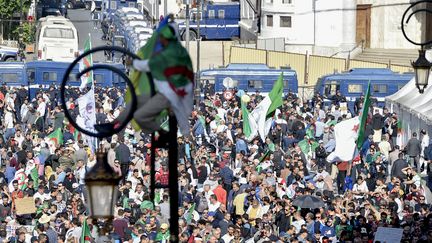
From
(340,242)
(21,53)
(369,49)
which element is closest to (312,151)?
(340,242)

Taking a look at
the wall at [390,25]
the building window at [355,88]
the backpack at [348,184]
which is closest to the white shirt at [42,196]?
the backpack at [348,184]

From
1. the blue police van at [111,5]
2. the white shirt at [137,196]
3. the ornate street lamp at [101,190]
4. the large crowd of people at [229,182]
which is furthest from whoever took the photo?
the blue police van at [111,5]

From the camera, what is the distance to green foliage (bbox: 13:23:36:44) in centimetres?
7444

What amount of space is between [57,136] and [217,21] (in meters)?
40.4

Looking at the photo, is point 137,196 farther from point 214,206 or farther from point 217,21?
point 217,21

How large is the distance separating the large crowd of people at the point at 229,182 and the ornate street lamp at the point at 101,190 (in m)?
5.27

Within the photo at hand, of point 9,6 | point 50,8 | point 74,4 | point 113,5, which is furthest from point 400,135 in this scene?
point 74,4

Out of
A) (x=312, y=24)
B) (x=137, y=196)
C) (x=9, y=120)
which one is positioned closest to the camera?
(x=137, y=196)

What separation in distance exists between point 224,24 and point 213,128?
125ft

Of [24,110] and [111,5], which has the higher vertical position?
[111,5]

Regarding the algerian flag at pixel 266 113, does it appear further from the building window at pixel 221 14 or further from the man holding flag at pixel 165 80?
the building window at pixel 221 14

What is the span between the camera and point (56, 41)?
59.3 meters

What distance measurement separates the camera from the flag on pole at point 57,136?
32.1 meters

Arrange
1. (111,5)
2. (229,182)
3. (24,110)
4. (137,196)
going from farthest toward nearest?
(111,5) → (24,110) → (229,182) → (137,196)
